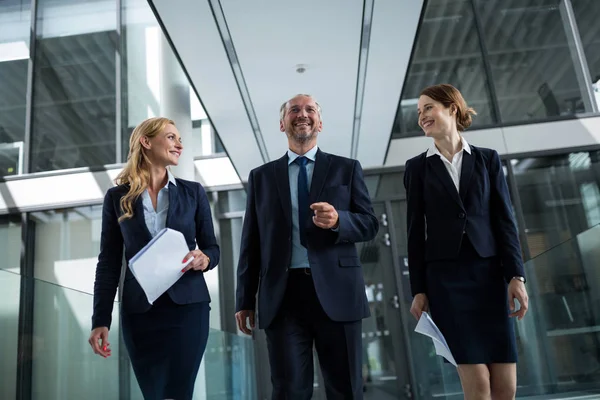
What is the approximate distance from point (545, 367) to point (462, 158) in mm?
2281

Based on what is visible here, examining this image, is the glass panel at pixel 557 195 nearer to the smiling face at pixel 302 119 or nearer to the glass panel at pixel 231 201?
the glass panel at pixel 231 201

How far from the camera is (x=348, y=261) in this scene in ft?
6.47

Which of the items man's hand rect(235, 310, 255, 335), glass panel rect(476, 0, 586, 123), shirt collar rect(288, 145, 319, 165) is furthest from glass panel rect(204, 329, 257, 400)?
glass panel rect(476, 0, 586, 123)

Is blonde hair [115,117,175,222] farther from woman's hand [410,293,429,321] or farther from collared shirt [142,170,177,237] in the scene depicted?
woman's hand [410,293,429,321]

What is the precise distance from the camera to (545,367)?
3.79m

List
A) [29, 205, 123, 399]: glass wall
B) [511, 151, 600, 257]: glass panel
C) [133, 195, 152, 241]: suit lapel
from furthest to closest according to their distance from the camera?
[511, 151, 600, 257]: glass panel, [29, 205, 123, 399]: glass wall, [133, 195, 152, 241]: suit lapel

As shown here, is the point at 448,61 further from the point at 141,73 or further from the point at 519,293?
the point at 519,293

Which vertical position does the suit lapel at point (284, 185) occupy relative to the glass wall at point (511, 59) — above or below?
below

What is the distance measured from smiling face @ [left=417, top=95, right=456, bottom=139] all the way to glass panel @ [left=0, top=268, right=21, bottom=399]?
1.89 meters

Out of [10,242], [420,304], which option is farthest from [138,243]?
[10,242]

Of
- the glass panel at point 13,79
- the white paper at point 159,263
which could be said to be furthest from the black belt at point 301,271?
the glass panel at point 13,79

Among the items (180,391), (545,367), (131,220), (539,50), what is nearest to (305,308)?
(180,391)

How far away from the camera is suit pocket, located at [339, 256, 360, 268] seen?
196 centimetres

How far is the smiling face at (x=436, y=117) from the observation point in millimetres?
2162
